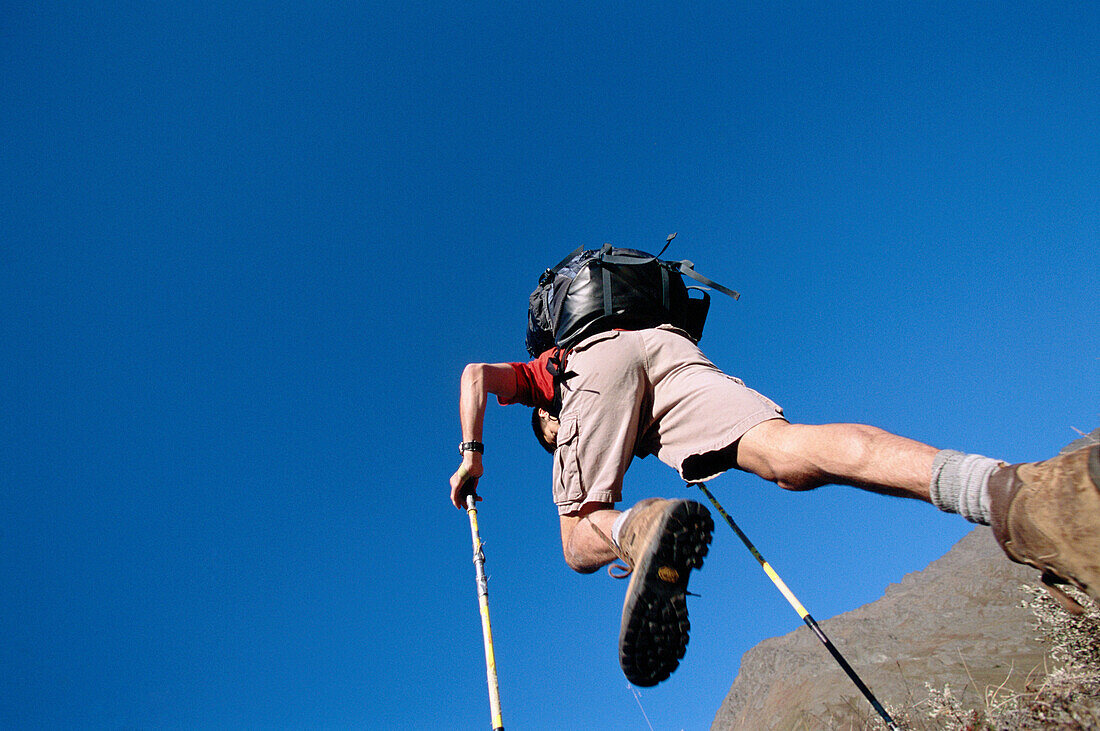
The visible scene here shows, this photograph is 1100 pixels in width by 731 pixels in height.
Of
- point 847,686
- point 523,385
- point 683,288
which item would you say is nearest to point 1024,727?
point 683,288

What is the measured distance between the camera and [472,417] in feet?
12.7

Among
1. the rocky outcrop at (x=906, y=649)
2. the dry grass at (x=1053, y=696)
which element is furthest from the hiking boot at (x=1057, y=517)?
the rocky outcrop at (x=906, y=649)

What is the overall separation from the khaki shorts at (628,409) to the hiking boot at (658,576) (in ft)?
Answer: 2.02

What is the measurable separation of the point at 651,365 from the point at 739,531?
147 centimetres

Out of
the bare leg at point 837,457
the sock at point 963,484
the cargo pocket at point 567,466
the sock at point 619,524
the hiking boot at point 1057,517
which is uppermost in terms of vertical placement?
the cargo pocket at point 567,466

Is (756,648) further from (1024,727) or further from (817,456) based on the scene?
(817,456)

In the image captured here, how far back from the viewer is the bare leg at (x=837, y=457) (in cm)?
189

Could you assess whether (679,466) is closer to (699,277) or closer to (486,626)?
(486,626)

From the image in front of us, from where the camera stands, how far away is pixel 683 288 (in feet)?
14.5

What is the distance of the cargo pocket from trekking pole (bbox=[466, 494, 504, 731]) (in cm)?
56

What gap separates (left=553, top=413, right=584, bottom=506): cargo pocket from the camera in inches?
130

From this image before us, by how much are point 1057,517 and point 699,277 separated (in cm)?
324

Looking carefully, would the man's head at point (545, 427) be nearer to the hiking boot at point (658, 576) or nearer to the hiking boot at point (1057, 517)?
the hiking boot at point (658, 576)

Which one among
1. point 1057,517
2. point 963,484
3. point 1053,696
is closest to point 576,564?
point 963,484
